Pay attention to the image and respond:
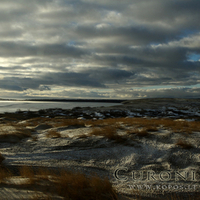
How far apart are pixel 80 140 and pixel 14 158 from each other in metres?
3.35

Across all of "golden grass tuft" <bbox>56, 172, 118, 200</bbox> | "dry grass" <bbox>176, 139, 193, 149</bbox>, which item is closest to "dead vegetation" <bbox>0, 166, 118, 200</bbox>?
"golden grass tuft" <bbox>56, 172, 118, 200</bbox>

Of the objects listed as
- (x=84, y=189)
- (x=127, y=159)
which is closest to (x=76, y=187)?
(x=84, y=189)

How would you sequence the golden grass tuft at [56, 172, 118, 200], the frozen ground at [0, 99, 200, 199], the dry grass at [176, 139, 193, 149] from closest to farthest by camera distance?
the golden grass tuft at [56, 172, 118, 200]
the frozen ground at [0, 99, 200, 199]
the dry grass at [176, 139, 193, 149]

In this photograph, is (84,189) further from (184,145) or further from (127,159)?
(184,145)

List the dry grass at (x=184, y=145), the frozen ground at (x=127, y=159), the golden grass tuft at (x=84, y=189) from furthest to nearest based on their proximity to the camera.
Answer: the dry grass at (x=184, y=145) → the frozen ground at (x=127, y=159) → the golden grass tuft at (x=84, y=189)

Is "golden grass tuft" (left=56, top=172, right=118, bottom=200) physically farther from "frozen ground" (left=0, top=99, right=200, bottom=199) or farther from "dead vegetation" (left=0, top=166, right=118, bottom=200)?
"frozen ground" (left=0, top=99, right=200, bottom=199)

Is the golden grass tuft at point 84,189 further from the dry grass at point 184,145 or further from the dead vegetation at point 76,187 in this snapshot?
the dry grass at point 184,145

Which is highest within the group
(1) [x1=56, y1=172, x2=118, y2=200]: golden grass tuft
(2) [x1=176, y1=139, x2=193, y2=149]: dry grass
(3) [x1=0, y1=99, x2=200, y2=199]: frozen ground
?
(2) [x1=176, y1=139, x2=193, y2=149]: dry grass

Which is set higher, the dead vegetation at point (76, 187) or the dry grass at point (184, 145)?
the dry grass at point (184, 145)

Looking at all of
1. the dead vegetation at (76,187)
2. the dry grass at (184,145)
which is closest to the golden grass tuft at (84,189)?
the dead vegetation at (76,187)

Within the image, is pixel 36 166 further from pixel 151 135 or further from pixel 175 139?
pixel 175 139

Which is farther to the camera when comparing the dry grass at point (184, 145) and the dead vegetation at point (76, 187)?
the dry grass at point (184, 145)

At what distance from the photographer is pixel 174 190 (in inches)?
176

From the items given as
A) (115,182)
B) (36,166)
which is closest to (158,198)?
(115,182)
